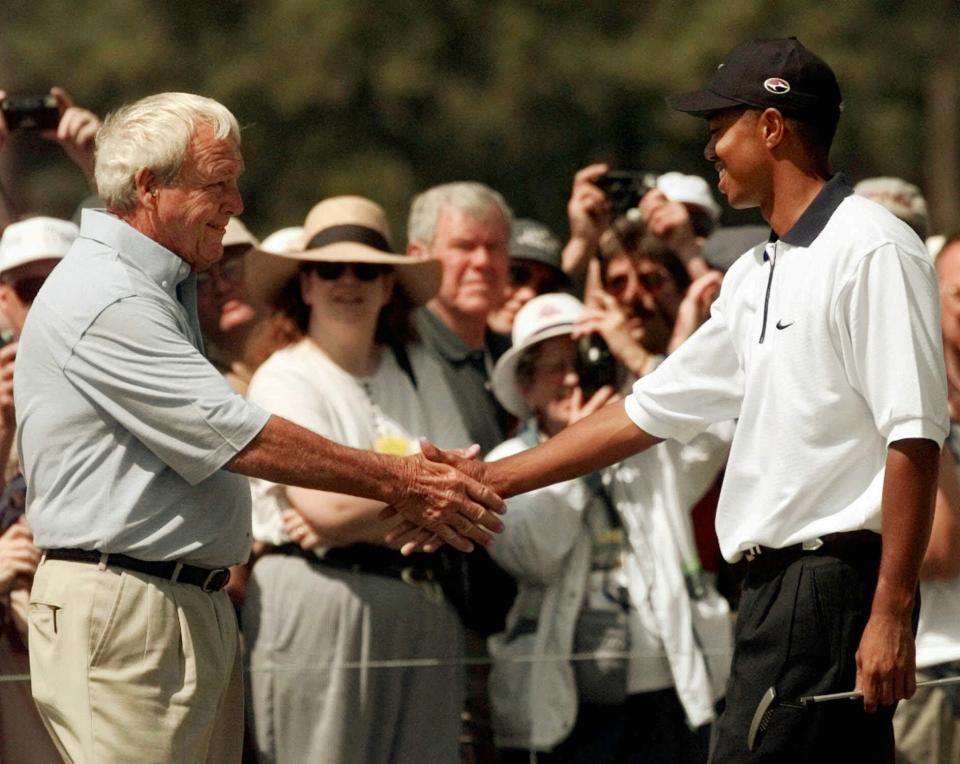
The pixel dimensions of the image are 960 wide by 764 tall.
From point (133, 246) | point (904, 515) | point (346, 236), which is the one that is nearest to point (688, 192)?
point (346, 236)

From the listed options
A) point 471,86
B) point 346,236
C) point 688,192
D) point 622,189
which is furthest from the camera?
point 471,86

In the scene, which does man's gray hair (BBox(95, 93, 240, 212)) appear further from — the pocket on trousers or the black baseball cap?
the black baseball cap

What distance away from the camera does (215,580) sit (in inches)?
175

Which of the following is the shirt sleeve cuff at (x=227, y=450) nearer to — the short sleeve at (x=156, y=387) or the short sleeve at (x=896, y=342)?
the short sleeve at (x=156, y=387)

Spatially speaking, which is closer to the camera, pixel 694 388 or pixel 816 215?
pixel 816 215

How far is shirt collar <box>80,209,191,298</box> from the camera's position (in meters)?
4.35

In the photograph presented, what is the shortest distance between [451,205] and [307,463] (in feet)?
7.53

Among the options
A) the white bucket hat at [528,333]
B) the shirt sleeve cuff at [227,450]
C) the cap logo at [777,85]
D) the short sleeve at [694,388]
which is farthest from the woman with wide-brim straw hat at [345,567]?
the cap logo at [777,85]

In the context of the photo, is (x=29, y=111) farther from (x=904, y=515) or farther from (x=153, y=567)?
(x=904, y=515)

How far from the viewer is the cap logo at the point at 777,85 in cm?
427

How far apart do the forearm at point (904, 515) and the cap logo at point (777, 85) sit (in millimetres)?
813

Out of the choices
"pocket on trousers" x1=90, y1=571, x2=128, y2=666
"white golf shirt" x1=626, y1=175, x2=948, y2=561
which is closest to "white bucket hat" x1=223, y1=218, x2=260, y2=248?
"pocket on trousers" x1=90, y1=571, x2=128, y2=666

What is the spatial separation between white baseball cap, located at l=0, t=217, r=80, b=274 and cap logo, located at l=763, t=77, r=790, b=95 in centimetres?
218

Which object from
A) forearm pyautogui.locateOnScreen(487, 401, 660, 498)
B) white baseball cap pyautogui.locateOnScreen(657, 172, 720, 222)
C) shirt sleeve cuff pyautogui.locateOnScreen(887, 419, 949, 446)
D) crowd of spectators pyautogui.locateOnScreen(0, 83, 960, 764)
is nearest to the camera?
shirt sleeve cuff pyautogui.locateOnScreen(887, 419, 949, 446)
